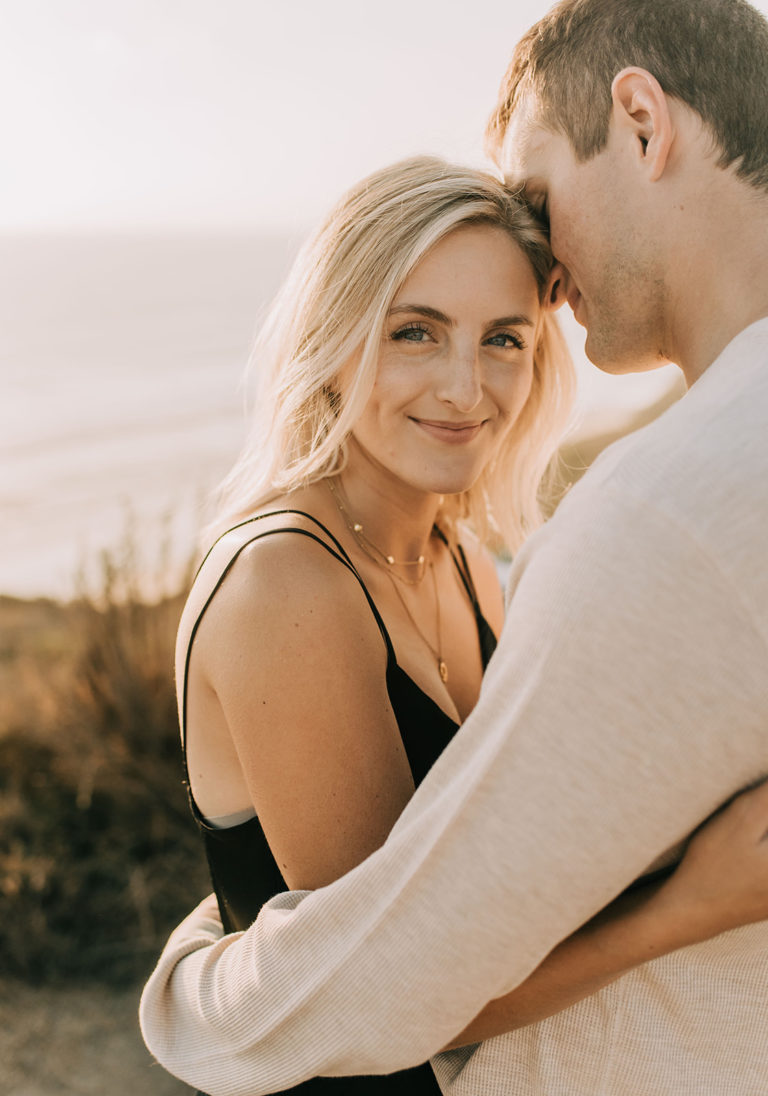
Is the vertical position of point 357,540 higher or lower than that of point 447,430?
lower

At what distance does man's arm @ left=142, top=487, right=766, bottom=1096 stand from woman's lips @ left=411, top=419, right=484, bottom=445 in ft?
2.92

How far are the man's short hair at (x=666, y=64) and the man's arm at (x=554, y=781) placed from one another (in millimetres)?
819

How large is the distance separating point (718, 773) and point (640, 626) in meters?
0.19

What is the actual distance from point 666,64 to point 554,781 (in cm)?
119

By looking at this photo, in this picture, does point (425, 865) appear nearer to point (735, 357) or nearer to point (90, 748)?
point (735, 357)

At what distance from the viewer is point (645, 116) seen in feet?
4.84

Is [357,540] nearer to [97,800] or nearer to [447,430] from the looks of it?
[447,430]

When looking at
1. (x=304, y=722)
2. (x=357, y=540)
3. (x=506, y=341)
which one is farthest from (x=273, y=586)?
(x=506, y=341)

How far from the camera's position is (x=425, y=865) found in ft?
3.29

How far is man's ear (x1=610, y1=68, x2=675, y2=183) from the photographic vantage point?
144 cm

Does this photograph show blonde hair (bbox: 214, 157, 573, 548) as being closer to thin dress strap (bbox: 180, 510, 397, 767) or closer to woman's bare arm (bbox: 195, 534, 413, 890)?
thin dress strap (bbox: 180, 510, 397, 767)

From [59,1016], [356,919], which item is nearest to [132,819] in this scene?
[59,1016]

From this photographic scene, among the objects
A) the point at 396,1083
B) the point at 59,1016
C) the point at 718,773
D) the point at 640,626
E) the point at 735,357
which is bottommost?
the point at 59,1016

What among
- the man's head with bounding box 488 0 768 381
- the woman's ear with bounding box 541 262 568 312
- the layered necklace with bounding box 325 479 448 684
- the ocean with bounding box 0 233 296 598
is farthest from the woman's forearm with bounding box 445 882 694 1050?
the ocean with bounding box 0 233 296 598
